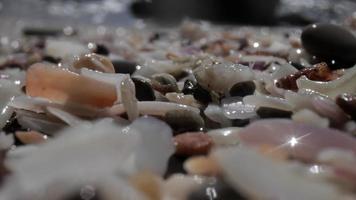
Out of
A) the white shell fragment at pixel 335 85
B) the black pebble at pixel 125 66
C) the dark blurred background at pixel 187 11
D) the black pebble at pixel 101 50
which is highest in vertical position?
the white shell fragment at pixel 335 85

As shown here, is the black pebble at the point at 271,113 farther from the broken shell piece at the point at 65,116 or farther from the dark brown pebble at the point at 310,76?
the broken shell piece at the point at 65,116

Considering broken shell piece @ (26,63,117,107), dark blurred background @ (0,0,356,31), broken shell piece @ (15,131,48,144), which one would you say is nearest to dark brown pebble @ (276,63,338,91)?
broken shell piece @ (26,63,117,107)

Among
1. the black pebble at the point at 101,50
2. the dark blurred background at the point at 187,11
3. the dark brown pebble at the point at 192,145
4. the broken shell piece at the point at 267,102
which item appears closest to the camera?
the dark brown pebble at the point at 192,145

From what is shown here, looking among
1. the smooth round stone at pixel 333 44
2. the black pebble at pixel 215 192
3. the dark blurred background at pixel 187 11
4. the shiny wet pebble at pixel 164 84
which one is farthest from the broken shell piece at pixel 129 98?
the dark blurred background at pixel 187 11

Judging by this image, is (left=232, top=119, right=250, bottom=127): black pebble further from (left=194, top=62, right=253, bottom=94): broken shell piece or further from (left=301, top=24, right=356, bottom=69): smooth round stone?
(left=301, top=24, right=356, bottom=69): smooth round stone

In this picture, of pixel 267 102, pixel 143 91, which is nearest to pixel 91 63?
pixel 143 91

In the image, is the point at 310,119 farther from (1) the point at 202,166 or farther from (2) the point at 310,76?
(2) the point at 310,76
